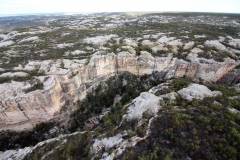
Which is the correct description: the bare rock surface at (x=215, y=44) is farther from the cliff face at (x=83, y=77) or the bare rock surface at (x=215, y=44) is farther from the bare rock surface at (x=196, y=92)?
the bare rock surface at (x=196, y=92)

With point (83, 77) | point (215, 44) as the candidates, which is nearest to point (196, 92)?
point (83, 77)

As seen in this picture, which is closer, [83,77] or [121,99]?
[83,77]

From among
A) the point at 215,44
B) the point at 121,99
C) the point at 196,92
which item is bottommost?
the point at 121,99

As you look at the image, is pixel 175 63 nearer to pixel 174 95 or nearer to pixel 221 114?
pixel 174 95

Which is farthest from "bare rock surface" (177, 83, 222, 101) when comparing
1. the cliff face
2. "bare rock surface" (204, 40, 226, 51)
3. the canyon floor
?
"bare rock surface" (204, 40, 226, 51)

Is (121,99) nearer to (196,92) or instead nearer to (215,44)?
(196,92)

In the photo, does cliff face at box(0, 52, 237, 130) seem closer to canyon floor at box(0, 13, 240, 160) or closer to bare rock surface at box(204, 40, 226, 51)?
canyon floor at box(0, 13, 240, 160)
